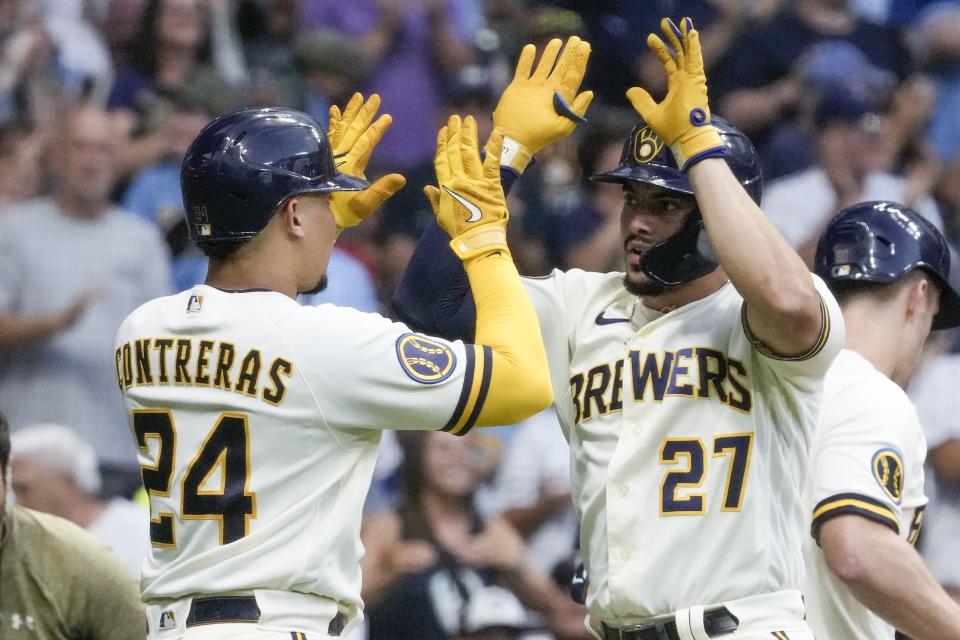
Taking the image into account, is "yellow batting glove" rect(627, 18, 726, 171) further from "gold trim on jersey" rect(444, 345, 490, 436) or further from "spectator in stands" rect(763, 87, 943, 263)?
"spectator in stands" rect(763, 87, 943, 263)

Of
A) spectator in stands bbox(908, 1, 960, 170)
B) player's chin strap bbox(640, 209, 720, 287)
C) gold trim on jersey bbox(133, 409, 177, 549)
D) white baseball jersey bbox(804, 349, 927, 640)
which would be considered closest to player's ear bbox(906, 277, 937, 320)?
white baseball jersey bbox(804, 349, 927, 640)

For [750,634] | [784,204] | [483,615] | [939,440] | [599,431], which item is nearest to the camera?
[750,634]

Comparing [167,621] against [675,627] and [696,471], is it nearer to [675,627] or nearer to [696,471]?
[675,627]

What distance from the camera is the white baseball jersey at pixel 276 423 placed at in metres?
3.09

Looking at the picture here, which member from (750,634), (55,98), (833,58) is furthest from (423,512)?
(833,58)

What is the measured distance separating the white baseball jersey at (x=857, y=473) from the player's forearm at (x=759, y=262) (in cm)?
57

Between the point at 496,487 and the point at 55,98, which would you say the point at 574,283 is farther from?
the point at 55,98

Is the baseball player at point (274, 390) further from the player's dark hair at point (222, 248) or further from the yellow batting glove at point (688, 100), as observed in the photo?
the yellow batting glove at point (688, 100)

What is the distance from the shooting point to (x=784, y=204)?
763 cm

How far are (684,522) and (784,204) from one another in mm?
4557

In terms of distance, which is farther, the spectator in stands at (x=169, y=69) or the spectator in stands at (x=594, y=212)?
the spectator in stands at (x=594, y=212)

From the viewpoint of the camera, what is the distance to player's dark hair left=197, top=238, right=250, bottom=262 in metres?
3.27

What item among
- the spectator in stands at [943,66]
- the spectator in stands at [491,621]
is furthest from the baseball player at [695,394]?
the spectator in stands at [943,66]

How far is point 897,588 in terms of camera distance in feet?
11.4
